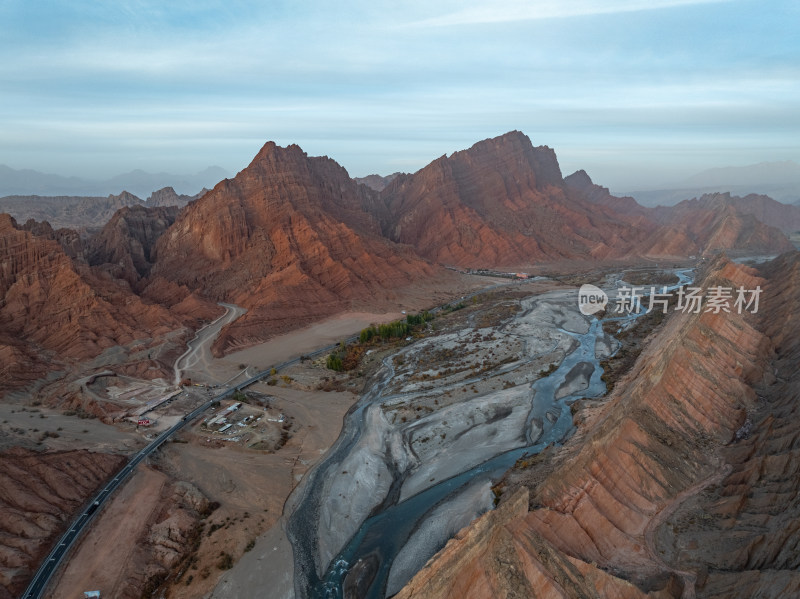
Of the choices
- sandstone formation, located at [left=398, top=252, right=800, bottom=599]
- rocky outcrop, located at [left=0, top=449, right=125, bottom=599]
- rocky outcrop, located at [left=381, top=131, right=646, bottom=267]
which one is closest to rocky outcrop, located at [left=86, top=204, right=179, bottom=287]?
rocky outcrop, located at [left=0, top=449, right=125, bottom=599]

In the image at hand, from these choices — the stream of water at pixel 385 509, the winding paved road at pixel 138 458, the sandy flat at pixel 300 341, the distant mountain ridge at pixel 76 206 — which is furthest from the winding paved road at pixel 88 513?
the distant mountain ridge at pixel 76 206

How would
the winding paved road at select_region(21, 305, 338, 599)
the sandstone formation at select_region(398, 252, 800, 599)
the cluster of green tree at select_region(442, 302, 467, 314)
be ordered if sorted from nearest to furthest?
the sandstone formation at select_region(398, 252, 800, 599)
the winding paved road at select_region(21, 305, 338, 599)
the cluster of green tree at select_region(442, 302, 467, 314)

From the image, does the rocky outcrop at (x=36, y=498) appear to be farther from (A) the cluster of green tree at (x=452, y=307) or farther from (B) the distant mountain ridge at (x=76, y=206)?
(B) the distant mountain ridge at (x=76, y=206)

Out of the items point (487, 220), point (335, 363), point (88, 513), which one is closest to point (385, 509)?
point (88, 513)

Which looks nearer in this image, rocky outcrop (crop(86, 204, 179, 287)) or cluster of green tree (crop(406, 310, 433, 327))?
cluster of green tree (crop(406, 310, 433, 327))

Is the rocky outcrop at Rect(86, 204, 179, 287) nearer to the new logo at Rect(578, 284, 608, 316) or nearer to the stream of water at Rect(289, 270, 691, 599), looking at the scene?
the stream of water at Rect(289, 270, 691, 599)

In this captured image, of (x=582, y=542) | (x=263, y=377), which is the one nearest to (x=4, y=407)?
(x=263, y=377)

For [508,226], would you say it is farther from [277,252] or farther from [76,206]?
[76,206]

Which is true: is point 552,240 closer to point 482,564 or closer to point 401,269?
point 401,269
